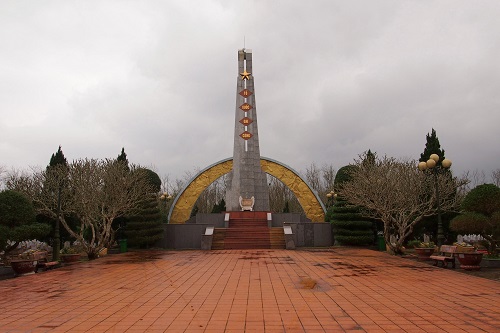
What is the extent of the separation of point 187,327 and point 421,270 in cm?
809

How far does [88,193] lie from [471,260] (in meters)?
13.7

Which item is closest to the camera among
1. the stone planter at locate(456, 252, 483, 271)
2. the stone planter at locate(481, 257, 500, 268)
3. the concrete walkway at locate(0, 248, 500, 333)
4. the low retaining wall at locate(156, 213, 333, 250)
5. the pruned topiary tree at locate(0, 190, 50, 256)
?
the concrete walkway at locate(0, 248, 500, 333)

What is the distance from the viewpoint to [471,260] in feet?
35.2

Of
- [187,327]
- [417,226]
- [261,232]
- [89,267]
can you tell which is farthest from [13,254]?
[417,226]

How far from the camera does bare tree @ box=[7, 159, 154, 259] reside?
15656 millimetres

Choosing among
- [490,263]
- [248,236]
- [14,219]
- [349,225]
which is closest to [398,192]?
[490,263]

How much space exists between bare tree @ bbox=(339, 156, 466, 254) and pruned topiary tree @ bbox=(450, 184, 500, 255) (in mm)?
2478

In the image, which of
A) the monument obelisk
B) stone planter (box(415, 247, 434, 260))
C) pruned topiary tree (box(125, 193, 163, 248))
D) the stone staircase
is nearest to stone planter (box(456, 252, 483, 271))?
stone planter (box(415, 247, 434, 260))

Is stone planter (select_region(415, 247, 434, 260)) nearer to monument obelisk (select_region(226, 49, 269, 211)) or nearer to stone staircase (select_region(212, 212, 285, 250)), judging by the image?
stone staircase (select_region(212, 212, 285, 250))

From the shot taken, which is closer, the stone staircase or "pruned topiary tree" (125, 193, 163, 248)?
the stone staircase

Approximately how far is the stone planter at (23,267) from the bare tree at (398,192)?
41.3 ft

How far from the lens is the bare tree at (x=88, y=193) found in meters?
15.7

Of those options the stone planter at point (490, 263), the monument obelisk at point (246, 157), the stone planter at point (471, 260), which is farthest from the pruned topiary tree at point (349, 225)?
the stone planter at point (471, 260)

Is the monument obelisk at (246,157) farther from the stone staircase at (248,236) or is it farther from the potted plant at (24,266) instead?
the potted plant at (24,266)
